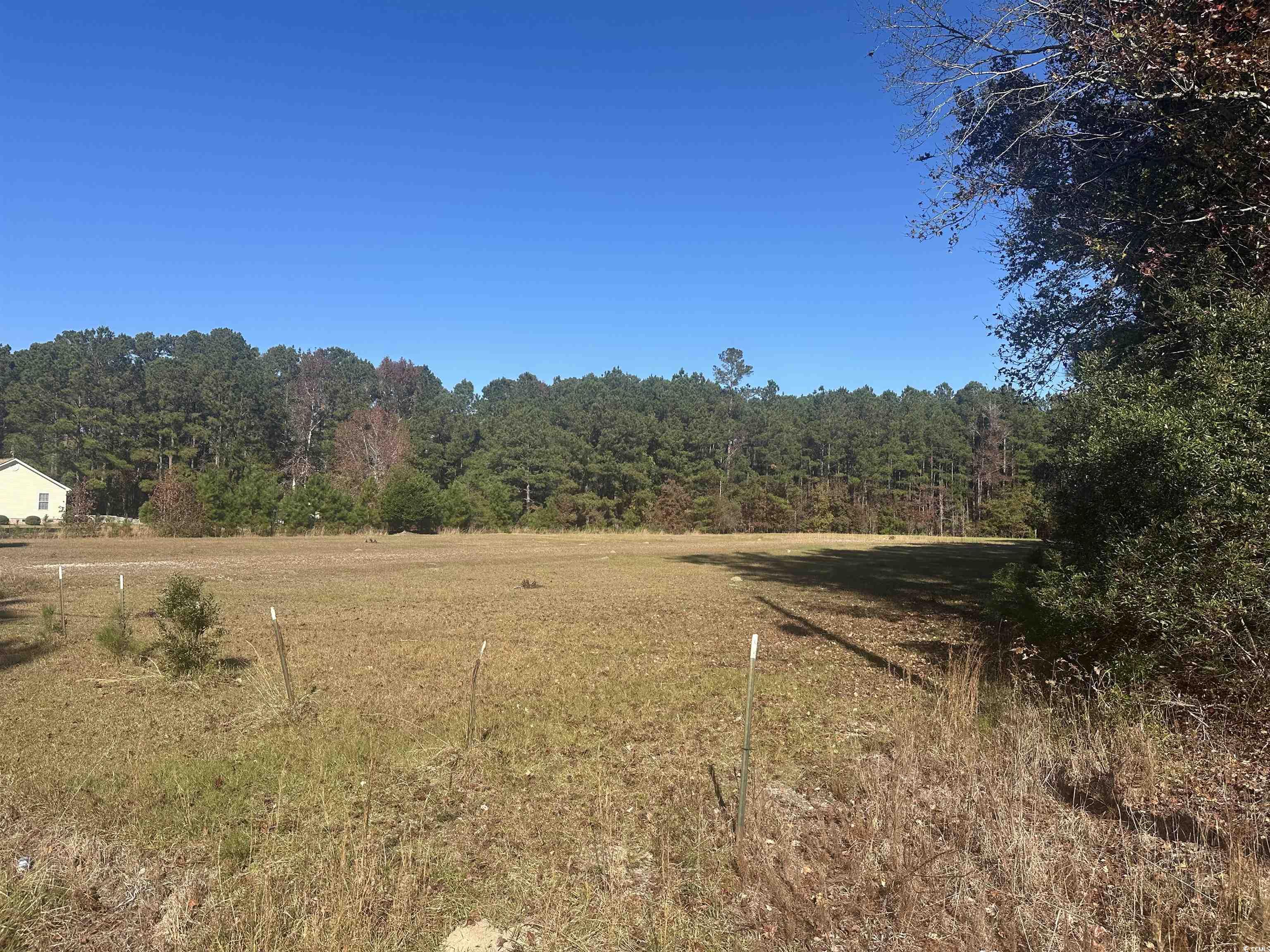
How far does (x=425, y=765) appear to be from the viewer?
6957 millimetres

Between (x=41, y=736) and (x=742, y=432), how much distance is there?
7938 centimetres

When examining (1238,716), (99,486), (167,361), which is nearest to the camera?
(1238,716)

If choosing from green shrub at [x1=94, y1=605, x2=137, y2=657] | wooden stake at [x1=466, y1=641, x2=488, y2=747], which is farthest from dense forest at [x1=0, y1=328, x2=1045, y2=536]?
wooden stake at [x1=466, y1=641, x2=488, y2=747]

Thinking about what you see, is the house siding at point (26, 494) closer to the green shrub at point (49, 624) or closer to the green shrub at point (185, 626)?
the green shrub at point (49, 624)

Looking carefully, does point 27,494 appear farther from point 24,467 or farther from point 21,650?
point 21,650

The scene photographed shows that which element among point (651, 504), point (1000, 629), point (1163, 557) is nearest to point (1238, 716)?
point (1163, 557)

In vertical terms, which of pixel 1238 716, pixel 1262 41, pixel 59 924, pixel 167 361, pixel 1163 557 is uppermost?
pixel 167 361

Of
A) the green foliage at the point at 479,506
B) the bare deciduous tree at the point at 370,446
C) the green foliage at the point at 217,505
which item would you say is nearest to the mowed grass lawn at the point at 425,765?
the green foliage at the point at 217,505

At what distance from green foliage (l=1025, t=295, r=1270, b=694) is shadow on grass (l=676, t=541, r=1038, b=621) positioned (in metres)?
7.96

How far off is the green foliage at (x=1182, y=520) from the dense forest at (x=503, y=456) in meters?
52.6

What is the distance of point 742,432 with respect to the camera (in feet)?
277

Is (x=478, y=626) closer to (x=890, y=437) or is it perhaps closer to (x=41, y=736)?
(x=41, y=736)

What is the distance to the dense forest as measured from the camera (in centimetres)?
6197

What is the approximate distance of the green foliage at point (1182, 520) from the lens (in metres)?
6.18
